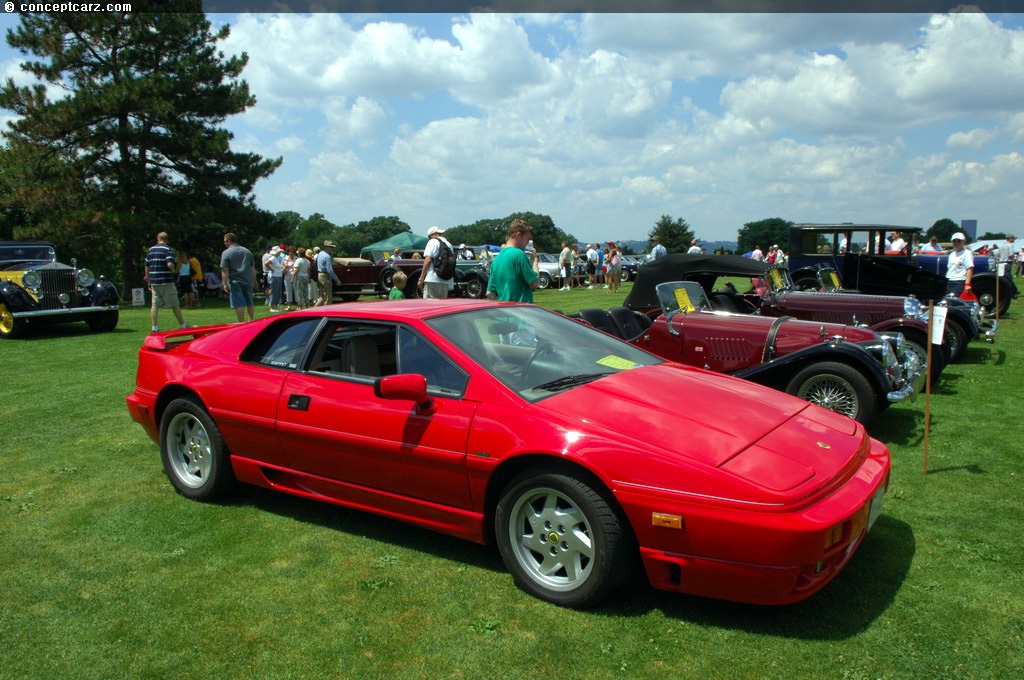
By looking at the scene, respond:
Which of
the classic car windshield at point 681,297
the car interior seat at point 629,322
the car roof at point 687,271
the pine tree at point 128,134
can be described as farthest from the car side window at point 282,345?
the pine tree at point 128,134

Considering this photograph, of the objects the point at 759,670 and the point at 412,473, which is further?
the point at 412,473

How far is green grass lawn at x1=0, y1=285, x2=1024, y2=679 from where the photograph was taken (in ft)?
9.16

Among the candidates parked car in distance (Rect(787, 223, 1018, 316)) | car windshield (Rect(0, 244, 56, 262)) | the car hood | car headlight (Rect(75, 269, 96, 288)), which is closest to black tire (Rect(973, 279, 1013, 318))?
parked car in distance (Rect(787, 223, 1018, 316))

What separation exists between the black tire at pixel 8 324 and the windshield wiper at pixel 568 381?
1259cm

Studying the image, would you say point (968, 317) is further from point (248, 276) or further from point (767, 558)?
point (248, 276)

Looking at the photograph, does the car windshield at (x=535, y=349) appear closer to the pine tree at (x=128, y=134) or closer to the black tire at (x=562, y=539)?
the black tire at (x=562, y=539)

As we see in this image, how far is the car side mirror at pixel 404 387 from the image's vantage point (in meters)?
3.40

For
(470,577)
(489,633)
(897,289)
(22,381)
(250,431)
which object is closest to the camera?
(489,633)

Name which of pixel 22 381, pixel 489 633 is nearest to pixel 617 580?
pixel 489 633

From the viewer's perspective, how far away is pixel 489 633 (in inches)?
118

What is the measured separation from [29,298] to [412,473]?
487 inches

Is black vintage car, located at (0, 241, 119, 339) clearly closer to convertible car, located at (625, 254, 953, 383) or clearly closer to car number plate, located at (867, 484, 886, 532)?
convertible car, located at (625, 254, 953, 383)

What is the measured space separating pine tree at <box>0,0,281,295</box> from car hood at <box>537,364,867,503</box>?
76.3ft

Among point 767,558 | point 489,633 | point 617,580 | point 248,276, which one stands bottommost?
point 489,633
